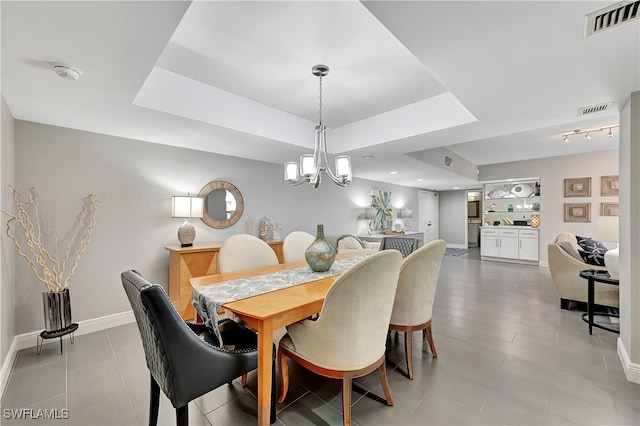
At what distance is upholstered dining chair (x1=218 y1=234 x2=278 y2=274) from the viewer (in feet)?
8.12

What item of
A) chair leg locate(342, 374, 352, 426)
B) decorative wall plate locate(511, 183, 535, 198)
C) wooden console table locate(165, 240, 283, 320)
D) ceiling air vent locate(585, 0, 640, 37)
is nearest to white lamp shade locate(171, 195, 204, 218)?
wooden console table locate(165, 240, 283, 320)

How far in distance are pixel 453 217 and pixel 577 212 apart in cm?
438

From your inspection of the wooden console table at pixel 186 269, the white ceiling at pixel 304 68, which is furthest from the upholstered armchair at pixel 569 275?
the wooden console table at pixel 186 269

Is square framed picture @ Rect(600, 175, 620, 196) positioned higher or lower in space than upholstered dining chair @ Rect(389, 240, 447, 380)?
higher

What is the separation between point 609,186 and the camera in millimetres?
5355

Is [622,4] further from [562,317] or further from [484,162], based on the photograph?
[484,162]

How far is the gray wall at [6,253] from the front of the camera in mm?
2108

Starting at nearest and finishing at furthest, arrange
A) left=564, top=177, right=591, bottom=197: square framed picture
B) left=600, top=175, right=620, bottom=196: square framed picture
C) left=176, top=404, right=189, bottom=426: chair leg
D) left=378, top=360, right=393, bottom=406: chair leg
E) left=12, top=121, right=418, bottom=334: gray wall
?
left=176, top=404, right=189, bottom=426: chair leg < left=378, top=360, right=393, bottom=406: chair leg < left=12, top=121, right=418, bottom=334: gray wall < left=600, top=175, right=620, bottom=196: square framed picture < left=564, top=177, right=591, bottom=197: square framed picture

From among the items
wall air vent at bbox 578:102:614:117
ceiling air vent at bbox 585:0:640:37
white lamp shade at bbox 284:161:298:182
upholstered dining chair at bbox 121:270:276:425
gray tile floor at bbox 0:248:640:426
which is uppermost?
ceiling air vent at bbox 585:0:640:37

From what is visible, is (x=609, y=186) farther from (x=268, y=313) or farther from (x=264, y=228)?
(x=268, y=313)

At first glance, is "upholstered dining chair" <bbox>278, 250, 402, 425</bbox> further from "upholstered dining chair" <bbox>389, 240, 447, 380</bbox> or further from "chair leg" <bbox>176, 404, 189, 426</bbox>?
"chair leg" <bbox>176, 404, 189, 426</bbox>

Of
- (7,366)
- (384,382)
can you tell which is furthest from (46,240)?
(384,382)

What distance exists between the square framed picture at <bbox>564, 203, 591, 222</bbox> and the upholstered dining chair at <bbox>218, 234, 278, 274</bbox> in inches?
256

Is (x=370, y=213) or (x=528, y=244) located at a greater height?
(x=370, y=213)
